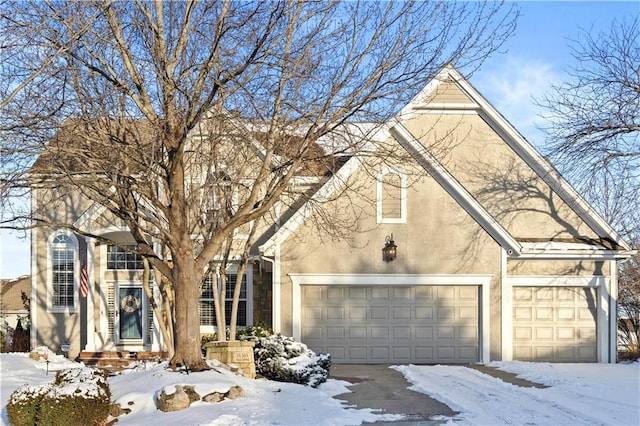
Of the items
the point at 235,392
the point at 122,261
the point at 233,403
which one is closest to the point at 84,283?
the point at 122,261

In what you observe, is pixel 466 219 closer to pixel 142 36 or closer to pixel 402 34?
pixel 402 34

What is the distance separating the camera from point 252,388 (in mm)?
12430

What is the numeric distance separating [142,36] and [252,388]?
6.12 metres

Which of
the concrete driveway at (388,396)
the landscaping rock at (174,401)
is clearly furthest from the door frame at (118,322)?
the landscaping rock at (174,401)

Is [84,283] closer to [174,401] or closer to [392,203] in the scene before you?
[392,203]

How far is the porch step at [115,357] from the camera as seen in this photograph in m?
20.2

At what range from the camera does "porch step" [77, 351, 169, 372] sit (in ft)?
66.1

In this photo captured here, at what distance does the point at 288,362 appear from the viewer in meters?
14.4

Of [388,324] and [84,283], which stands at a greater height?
[84,283]

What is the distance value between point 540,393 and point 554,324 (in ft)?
22.7

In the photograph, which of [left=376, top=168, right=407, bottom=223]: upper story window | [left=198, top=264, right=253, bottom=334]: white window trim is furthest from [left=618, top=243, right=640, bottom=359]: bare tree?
[left=198, top=264, right=253, bottom=334]: white window trim

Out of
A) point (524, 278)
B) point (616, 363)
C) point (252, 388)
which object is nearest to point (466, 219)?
point (524, 278)

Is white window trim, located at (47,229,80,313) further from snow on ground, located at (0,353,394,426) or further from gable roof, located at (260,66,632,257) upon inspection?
snow on ground, located at (0,353,394,426)

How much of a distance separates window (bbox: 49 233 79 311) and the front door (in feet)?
5.03
